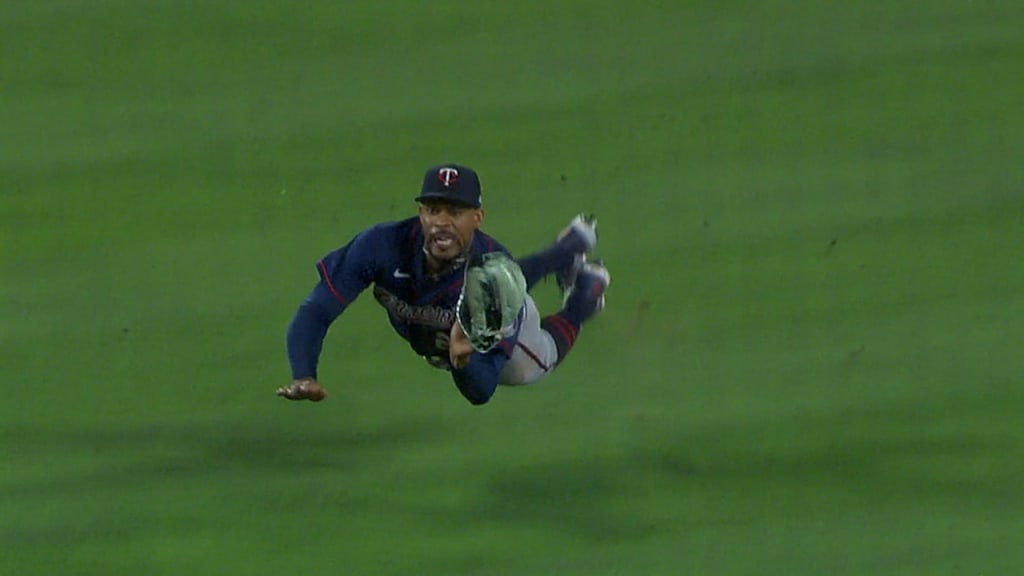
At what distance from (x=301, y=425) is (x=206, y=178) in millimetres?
2687

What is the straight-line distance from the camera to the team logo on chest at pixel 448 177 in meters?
9.02

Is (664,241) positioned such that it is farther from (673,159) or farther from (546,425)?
(546,425)

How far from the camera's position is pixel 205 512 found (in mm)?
10391

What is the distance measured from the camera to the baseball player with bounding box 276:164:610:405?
852cm

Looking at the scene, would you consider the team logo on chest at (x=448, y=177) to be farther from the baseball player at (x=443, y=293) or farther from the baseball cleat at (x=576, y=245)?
the baseball cleat at (x=576, y=245)

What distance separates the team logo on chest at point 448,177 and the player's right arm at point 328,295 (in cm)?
57

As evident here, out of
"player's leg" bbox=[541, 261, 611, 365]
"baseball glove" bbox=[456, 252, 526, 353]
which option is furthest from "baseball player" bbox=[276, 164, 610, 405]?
"player's leg" bbox=[541, 261, 611, 365]

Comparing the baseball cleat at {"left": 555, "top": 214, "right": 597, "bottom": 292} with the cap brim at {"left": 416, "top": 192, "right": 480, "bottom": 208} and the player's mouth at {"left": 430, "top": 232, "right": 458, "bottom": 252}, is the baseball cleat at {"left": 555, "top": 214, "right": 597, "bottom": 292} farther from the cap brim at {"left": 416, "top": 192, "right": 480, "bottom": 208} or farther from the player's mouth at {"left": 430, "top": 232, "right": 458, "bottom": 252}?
the cap brim at {"left": 416, "top": 192, "right": 480, "bottom": 208}

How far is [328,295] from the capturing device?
9.36 m

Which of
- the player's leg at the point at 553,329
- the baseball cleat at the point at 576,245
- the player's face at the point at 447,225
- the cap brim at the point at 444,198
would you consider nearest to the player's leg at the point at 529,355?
the player's leg at the point at 553,329

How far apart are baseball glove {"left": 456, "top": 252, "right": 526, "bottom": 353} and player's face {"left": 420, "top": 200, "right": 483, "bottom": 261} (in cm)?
58

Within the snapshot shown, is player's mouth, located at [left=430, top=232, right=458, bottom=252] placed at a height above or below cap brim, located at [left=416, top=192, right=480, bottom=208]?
below

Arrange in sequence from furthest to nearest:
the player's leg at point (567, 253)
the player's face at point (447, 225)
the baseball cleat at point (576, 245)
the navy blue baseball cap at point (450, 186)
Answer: the baseball cleat at point (576, 245) < the player's leg at point (567, 253) < the player's face at point (447, 225) < the navy blue baseball cap at point (450, 186)

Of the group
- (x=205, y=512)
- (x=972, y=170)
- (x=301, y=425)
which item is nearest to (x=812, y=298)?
(x=972, y=170)
